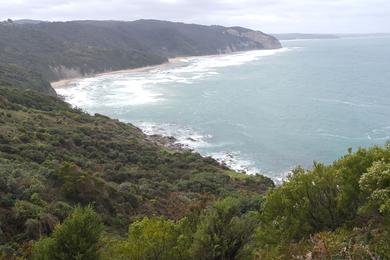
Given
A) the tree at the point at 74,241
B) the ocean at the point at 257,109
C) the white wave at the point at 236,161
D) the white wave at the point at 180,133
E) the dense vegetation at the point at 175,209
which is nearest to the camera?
the tree at the point at 74,241

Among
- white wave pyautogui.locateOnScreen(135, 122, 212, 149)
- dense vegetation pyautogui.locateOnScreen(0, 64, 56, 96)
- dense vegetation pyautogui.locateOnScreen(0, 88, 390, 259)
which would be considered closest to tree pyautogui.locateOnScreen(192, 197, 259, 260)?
dense vegetation pyautogui.locateOnScreen(0, 88, 390, 259)

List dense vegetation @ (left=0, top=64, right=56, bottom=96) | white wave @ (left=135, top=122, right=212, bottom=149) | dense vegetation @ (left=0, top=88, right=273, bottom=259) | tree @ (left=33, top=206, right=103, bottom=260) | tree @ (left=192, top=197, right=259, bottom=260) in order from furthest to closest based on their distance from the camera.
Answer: dense vegetation @ (left=0, top=64, right=56, bottom=96), white wave @ (left=135, top=122, right=212, bottom=149), dense vegetation @ (left=0, top=88, right=273, bottom=259), tree @ (left=192, top=197, right=259, bottom=260), tree @ (left=33, top=206, right=103, bottom=260)

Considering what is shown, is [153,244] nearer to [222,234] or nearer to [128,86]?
[222,234]

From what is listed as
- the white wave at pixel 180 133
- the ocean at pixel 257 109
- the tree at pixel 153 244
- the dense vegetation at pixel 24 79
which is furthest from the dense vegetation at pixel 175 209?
the dense vegetation at pixel 24 79

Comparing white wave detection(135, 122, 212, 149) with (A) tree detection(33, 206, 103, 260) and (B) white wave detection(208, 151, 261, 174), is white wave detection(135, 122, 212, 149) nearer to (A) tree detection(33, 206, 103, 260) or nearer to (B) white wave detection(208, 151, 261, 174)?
(B) white wave detection(208, 151, 261, 174)

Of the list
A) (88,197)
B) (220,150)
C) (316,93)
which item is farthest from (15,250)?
(316,93)

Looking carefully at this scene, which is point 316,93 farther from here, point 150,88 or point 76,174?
point 76,174

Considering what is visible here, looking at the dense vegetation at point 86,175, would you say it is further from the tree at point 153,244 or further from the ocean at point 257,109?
the ocean at point 257,109
